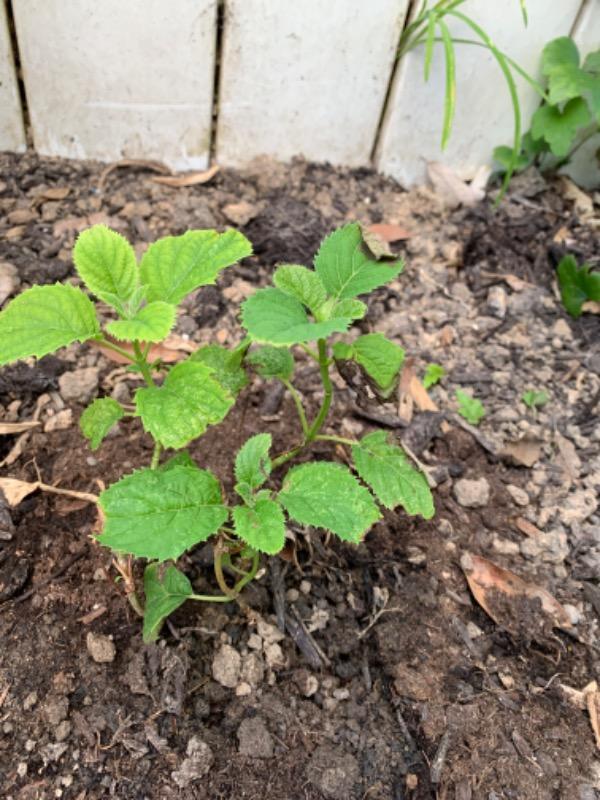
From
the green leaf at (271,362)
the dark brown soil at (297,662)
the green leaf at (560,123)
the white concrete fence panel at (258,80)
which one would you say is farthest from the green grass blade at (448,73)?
the green leaf at (271,362)

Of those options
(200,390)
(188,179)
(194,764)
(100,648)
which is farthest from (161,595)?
(188,179)

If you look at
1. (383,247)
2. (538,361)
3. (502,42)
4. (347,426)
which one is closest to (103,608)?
(347,426)

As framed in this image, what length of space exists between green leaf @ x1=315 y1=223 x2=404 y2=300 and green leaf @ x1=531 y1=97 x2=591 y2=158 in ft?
4.45

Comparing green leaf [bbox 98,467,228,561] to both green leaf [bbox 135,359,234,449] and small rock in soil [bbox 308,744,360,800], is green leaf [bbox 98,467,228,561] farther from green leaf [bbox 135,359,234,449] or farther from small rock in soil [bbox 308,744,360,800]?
small rock in soil [bbox 308,744,360,800]

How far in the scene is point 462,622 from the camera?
4.83 feet

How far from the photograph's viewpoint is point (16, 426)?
1621 mm

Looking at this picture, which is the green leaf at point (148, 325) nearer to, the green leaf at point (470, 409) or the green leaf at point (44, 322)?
the green leaf at point (44, 322)

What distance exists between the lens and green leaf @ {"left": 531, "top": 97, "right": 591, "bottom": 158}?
2.26 m

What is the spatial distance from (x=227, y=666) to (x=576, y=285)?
153 cm

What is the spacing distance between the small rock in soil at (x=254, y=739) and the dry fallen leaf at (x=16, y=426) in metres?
0.81

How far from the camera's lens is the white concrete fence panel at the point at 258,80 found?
6.71 feet

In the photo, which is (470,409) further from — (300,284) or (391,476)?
(300,284)

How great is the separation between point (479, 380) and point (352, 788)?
1102 millimetres

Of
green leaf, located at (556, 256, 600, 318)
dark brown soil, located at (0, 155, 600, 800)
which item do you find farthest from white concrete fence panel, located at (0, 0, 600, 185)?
dark brown soil, located at (0, 155, 600, 800)
